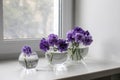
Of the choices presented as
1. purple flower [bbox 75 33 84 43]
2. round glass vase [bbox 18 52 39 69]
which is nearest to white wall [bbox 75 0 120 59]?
purple flower [bbox 75 33 84 43]

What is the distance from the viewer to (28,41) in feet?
4.48

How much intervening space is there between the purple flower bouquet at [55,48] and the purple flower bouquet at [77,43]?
0.31 feet

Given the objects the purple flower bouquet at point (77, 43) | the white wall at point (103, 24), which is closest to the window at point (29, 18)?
the white wall at point (103, 24)

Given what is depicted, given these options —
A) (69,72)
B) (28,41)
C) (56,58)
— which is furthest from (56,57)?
(28,41)

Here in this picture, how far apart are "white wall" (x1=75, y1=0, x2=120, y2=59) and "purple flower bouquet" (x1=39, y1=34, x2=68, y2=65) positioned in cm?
31

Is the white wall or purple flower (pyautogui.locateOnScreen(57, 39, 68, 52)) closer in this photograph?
purple flower (pyautogui.locateOnScreen(57, 39, 68, 52))

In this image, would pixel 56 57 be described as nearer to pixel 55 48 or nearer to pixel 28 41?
pixel 55 48

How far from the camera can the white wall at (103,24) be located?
1.20 m

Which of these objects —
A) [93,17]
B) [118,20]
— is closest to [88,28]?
[93,17]

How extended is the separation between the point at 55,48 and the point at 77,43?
0.15m

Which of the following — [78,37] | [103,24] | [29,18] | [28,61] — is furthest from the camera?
[29,18]

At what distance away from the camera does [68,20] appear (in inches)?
59.4

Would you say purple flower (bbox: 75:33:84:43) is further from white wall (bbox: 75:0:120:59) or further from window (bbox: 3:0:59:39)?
window (bbox: 3:0:59:39)

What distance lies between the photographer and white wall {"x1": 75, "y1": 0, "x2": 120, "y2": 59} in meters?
1.20
